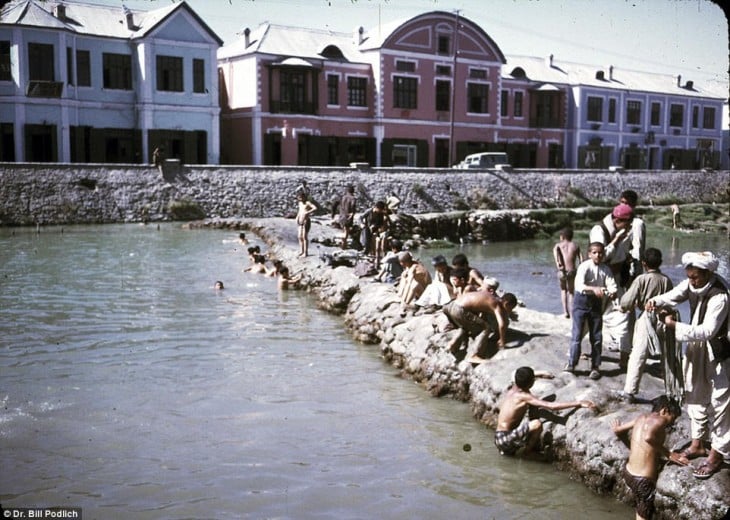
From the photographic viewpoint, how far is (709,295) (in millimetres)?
7164

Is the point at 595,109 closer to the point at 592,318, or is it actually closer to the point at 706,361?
the point at 592,318

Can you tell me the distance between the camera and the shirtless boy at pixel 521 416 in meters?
8.91

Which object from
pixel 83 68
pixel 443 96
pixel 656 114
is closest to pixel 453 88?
pixel 443 96

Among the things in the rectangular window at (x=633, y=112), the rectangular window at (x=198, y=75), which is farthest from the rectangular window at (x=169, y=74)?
the rectangular window at (x=633, y=112)

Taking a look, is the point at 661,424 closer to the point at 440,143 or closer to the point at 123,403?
the point at 123,403

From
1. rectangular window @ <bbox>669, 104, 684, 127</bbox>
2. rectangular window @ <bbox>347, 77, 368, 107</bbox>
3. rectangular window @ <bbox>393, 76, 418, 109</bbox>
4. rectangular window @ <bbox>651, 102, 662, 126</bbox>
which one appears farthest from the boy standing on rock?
rectangular window @ <bbox>669, 104, 684, 127</bbox>

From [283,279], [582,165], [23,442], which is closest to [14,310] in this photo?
[283,279]

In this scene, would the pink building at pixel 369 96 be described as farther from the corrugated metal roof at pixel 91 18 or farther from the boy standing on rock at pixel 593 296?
the boy standing on rock at pixel 593 296

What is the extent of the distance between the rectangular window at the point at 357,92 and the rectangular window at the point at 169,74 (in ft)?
32.6

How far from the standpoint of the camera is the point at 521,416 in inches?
356

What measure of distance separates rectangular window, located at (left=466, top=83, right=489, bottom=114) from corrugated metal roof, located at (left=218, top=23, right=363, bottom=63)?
25.6 feet

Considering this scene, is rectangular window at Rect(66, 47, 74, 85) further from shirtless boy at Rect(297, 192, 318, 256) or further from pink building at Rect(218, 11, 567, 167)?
shirtless boy at Rect(297, 192, 318, 256)

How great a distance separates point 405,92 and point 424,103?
1503mm

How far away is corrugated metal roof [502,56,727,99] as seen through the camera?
176 feet
